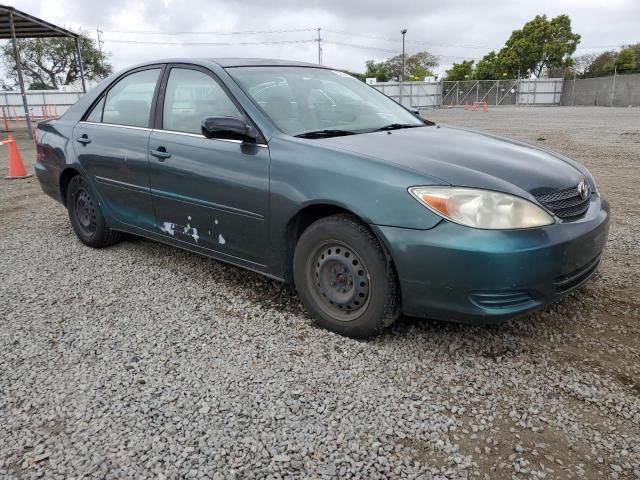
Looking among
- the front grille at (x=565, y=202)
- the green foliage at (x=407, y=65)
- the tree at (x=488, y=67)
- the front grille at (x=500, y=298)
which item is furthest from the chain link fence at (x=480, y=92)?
the green foliage at (x=407, y=65)

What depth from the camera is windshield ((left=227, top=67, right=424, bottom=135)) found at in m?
3.25

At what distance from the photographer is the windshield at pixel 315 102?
128 inches

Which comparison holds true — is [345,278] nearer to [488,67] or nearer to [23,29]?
[23,29]

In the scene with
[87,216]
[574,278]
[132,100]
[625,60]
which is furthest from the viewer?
[625,60]

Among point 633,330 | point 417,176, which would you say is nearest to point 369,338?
point 417,176

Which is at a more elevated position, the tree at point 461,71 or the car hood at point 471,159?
the tree at point 461,71

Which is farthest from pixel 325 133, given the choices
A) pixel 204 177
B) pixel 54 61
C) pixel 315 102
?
pixel 54 61

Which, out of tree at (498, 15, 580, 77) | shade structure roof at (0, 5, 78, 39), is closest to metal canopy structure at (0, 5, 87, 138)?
shade structure roof at (0, 5, 78, 39)

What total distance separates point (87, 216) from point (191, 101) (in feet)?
5.80

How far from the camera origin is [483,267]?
2.37 metres

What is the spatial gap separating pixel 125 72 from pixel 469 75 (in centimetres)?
7519

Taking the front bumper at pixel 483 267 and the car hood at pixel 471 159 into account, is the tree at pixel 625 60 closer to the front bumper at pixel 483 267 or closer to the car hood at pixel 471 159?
the car hood at pixel 471 159

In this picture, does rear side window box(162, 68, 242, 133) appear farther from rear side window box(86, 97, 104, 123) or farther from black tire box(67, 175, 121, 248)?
black tire box(67, 175, 121, 248)

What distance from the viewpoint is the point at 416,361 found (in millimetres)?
2682
